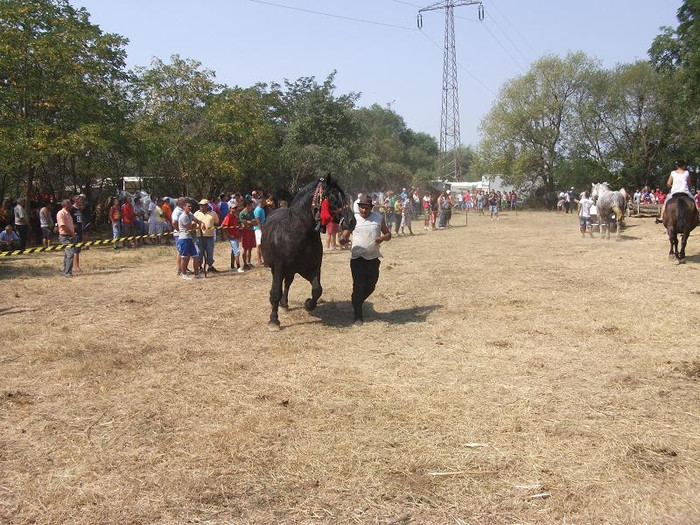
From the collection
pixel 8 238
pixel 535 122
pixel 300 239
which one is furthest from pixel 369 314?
pixel 535 122

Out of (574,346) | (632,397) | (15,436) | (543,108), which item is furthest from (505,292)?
(543,108)

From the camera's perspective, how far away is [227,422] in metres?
5.00

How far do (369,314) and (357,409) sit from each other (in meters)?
3.94

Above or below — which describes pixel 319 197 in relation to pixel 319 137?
below

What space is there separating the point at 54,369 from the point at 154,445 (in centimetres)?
257

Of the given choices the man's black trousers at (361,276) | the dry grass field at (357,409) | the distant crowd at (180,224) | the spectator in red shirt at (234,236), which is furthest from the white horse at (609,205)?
the man's black trousers at (361,276)

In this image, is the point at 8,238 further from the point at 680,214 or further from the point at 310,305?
the point at 680,214

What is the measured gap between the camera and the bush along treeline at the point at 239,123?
18469 mm

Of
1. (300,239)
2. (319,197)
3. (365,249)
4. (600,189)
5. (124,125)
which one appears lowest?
(365,249)

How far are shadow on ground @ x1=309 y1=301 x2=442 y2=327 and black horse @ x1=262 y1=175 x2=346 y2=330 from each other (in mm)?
522

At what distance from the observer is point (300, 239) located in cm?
830

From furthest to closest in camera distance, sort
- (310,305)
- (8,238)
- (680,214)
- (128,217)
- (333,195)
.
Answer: (128,217) → (8,238) → (680,214) → (310,305) → (333,195)

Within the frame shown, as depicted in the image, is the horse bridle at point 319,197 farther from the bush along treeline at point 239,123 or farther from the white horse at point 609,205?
the white horse at point 609,205

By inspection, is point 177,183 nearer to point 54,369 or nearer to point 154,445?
point 54,369
